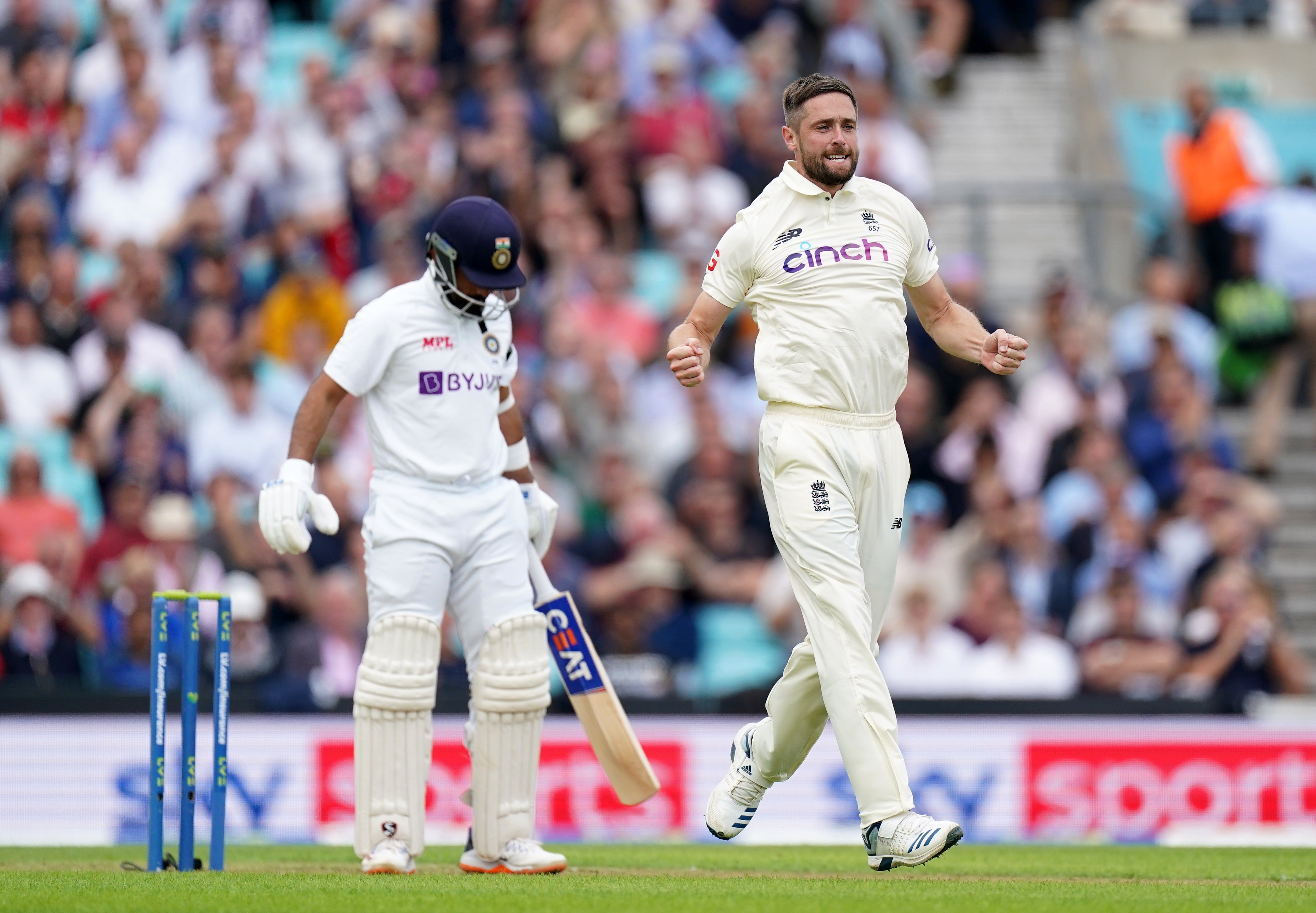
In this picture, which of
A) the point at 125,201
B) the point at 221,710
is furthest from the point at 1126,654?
the point at 125,201

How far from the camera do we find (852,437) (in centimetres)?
761

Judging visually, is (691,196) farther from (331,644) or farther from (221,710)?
(221,710)

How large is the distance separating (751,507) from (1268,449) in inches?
164

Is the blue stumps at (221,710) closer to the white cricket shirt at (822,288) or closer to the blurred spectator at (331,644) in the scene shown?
the white cricket shirt at (822,288)

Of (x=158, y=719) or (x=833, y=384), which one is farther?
(x=158, y=719)

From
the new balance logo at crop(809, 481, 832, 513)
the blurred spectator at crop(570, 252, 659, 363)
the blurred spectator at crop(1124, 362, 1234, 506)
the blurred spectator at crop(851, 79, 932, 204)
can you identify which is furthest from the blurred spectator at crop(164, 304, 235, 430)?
the new balance logo at crop(809, 481, 832, 513)

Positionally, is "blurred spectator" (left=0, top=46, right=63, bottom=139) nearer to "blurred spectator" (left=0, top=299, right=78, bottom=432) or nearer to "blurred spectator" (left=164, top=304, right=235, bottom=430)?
"blurred spectator" (left=0, top=299, right=78, bottom=432)

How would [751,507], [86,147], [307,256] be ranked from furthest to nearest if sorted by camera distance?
[86,147] < [307,256] < [751,507]

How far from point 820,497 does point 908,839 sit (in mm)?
1267

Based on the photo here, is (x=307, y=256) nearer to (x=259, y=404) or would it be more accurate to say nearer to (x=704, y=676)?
(x=259, y=404)

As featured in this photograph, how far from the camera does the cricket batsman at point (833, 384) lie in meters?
7.42

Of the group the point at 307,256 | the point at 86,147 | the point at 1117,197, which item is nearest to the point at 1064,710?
the point at 1117,197

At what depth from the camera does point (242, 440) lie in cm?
1392

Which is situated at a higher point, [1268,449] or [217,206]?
[217,206]
